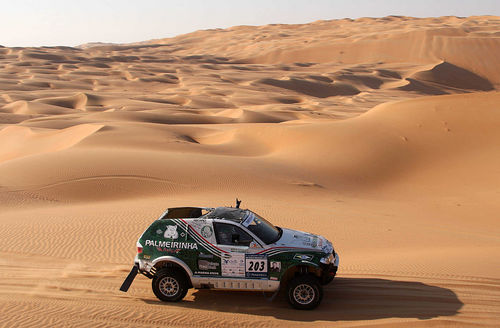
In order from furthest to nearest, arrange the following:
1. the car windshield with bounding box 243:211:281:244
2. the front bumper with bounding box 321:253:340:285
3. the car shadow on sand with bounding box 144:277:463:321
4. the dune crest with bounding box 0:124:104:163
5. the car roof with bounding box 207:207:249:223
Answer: the dune crest with bounding box 0:124:104:163, the car roof with bounding box 207:207:249:223, the car windshield with bounding box 243:211:281:244, the front bumper with bounding box 321:253:340:285, the car shadow on sand with bounding box 144:277:463:321

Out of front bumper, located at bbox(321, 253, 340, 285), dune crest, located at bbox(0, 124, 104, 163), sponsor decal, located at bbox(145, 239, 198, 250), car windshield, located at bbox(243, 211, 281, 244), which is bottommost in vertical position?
dune crest, located at bbox(0, 124, 104, 163)

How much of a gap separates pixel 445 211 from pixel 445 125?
903 centimetres

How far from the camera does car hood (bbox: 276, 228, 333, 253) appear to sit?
286 inches

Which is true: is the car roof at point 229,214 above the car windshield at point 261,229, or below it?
above

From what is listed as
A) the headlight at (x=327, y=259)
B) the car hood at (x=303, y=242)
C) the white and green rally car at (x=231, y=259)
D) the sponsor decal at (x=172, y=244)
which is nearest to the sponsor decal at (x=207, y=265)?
the white and green rally car at (x=231, y=259)

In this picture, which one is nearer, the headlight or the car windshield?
the headlight

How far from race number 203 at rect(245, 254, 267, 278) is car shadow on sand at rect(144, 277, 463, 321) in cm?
40

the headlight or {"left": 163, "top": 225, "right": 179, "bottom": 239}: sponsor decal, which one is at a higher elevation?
{"left": 163, "top": 225, "right": 179, "bottom": 239}: sponsor decal

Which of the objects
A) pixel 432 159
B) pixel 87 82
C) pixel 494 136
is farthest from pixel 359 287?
pixel 87 82

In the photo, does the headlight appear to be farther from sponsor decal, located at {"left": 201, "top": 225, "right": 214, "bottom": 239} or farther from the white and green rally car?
sponsor decal, located at {"left": 201, "top": 225, "right": 214, "bottom": 239}

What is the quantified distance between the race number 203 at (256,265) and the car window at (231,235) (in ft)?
0.72

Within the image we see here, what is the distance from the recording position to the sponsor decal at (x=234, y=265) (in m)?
7.19

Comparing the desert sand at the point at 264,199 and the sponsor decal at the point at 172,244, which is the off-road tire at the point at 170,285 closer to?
the desert sand at the point at 264,199

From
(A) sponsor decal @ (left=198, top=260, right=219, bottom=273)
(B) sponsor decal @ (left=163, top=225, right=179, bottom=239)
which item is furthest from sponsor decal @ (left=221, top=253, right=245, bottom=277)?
(B) sponsor decal @ (left=163, top=225, right=179, bottom=239)
